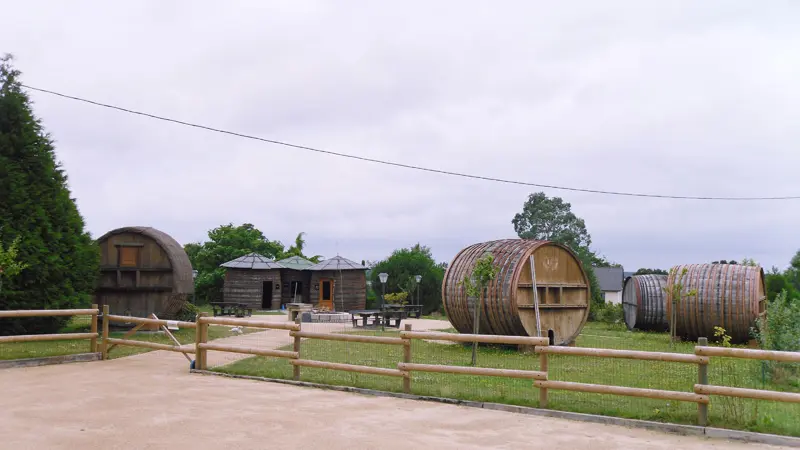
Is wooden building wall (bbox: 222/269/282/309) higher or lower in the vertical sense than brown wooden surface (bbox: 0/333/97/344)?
higher

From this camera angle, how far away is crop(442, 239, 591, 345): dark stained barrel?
567 inches

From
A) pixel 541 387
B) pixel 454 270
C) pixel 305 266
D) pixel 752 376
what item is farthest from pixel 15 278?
pixel 305 266

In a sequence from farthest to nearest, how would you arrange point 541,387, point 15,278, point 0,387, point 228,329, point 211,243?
point 211,243
point 228,329
point 15,278
point 0,387
point 541,387

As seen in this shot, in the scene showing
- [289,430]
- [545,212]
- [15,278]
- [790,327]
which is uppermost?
[545,212]

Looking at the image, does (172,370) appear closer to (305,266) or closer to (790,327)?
(790,327)

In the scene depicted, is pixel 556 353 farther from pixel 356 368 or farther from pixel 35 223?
pixel 35 223

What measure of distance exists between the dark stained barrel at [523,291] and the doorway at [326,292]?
20.1m

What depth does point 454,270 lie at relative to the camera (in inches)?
626

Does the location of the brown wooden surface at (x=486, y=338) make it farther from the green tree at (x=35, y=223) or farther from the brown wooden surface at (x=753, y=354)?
the green tree at (x=35, y=223)

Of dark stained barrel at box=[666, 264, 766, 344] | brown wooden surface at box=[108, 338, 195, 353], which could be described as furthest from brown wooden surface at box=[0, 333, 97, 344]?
dark stained barrel at box=[666, 264, 766, 344]

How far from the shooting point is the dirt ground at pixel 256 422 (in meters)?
6.61

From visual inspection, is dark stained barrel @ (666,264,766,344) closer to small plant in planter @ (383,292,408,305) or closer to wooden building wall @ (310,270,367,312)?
small plant in planter @ (383,292,408,305)

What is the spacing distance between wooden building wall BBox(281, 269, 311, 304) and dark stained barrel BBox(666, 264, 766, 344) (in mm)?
23133

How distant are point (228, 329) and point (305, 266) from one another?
16.7 meters
